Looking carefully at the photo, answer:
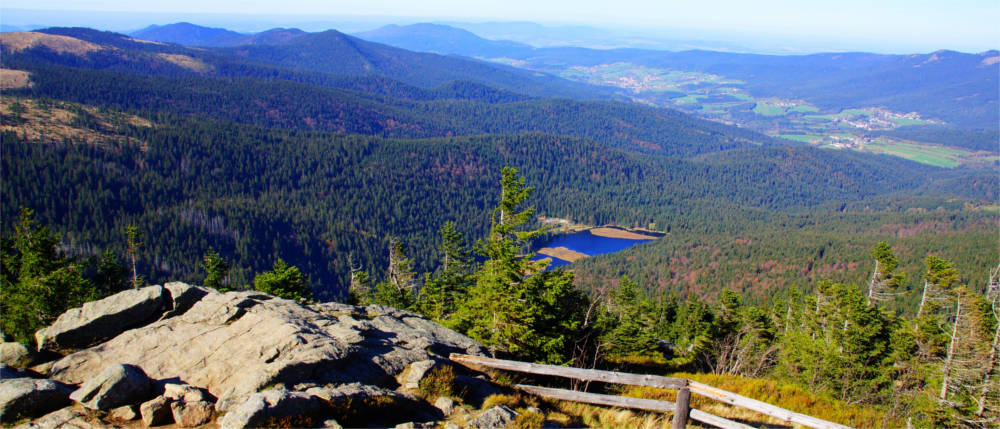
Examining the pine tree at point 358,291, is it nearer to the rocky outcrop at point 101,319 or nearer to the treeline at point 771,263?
the rocky outcrop at point 101,319

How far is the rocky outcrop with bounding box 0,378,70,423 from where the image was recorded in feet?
43.2

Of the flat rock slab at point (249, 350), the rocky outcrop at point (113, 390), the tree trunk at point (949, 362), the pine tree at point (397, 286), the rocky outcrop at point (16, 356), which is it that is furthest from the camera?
the pine tree at point (397, 286)

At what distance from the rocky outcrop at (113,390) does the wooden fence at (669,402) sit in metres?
11.4

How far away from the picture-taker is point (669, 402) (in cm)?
1509

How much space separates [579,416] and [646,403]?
8.21ft

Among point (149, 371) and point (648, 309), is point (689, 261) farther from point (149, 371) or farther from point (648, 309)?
point (149, 371)

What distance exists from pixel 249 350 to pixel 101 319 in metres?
8.34

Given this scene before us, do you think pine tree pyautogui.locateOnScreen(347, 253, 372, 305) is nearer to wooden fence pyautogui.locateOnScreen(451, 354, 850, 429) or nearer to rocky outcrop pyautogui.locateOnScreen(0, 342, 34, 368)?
rocky outcrop pyautogui.locateOnScreen(0, 342, 34, 368)

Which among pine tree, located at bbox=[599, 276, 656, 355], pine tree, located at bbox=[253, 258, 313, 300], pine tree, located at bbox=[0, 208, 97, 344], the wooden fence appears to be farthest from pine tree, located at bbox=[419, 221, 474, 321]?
the wooden fence

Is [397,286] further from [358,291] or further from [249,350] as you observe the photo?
[249,350]

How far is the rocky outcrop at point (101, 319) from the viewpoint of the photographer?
771 inches

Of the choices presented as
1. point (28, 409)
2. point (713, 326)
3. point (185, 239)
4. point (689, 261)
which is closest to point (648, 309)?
point (713, 326)

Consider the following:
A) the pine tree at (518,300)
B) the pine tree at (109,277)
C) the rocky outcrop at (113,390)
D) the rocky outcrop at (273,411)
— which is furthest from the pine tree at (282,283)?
Result: the rocky outcrop at (273,411)

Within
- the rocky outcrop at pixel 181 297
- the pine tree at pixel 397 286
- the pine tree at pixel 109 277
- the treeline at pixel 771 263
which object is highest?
Answer: the rocky outcrop at pixel 181 297
